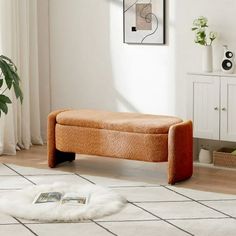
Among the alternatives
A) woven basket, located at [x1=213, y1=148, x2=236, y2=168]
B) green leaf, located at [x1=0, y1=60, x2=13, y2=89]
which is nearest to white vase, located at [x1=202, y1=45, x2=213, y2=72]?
woven basket, located at [x1=213, y1=148, x2=236, y2=168]

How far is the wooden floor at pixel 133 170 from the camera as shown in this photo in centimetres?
510

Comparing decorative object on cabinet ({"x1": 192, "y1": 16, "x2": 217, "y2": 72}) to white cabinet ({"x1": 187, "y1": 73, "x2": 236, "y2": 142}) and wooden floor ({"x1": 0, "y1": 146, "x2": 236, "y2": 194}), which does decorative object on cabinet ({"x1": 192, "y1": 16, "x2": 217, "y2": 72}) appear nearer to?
white cabinet ({"x1": 187, "y1": 73, "x2": 236, "y2": 142})

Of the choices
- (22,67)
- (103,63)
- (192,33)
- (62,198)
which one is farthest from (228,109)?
(22,67)

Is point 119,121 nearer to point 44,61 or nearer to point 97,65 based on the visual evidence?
point 97,65

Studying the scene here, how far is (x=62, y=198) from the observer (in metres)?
4.57

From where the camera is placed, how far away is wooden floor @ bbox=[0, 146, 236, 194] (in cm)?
510

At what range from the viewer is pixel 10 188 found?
16.3 ft

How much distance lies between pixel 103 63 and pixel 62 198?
7.07 ft

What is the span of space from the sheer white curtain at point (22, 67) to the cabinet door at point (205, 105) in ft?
5.43

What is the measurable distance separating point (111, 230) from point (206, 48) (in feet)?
7.30

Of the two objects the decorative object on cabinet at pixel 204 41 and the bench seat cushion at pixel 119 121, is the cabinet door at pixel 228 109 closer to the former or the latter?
the decorative object on cabinet at pixel 204 41

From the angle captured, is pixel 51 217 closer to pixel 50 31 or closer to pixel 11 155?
pixel 11 155

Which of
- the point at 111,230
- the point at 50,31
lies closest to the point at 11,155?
the point at 50,31

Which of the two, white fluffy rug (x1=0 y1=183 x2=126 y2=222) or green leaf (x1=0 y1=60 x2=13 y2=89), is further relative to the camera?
green leaf (x1=0 y1=60 x2=13 y2=89)
